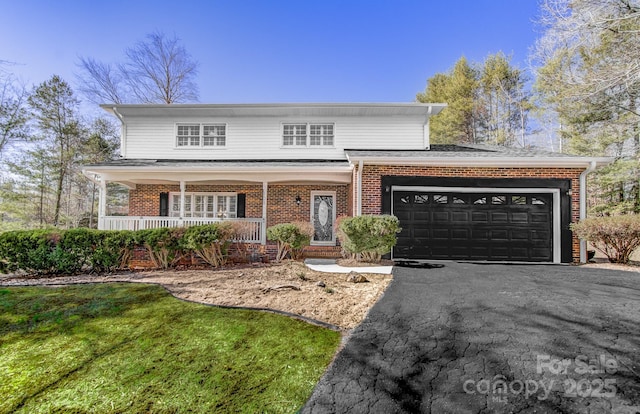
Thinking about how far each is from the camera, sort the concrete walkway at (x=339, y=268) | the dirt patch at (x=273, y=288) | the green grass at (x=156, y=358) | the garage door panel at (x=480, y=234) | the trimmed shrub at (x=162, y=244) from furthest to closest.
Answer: the garage door panel at (x=480, y=234), the trimmed shrub at (x=162, y=244), the concrete walkway at (x=339, y=268), the dirt patch at (x=273, y=288), the green grass at (x=156, y=358)

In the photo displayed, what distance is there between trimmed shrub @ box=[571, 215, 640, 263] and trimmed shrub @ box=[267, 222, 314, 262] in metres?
7.45

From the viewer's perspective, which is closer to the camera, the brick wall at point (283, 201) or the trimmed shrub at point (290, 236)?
the trimmed shrub at point (290, 236)

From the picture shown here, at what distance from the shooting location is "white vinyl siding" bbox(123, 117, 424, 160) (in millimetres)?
11305

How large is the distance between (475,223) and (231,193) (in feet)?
28.2

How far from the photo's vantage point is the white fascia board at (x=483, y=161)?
815cm

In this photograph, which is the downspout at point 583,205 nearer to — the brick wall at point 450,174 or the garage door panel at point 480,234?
the brick wall at point 450,174

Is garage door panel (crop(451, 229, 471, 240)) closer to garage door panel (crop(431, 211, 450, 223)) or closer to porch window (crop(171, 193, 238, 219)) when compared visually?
garage door panel (crop(431, 211, 450, 223))

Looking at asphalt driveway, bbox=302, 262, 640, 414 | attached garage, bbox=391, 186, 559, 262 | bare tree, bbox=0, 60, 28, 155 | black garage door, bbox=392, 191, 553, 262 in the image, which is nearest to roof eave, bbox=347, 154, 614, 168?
attached garage, bbox=391, 186, 559, 262

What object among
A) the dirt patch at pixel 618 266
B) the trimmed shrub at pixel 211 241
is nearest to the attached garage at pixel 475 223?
the dirt patch at pixel 618 266

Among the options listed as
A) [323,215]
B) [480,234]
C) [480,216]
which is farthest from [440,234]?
[323,215]

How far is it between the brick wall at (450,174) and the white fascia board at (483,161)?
123 mm

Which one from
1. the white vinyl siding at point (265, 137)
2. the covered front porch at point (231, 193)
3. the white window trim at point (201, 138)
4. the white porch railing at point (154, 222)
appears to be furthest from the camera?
the white window trim at point (201, 138)

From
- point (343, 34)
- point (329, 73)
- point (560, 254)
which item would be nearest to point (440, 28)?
point (343, 34)

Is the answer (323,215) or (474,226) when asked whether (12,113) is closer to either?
(323,215)
